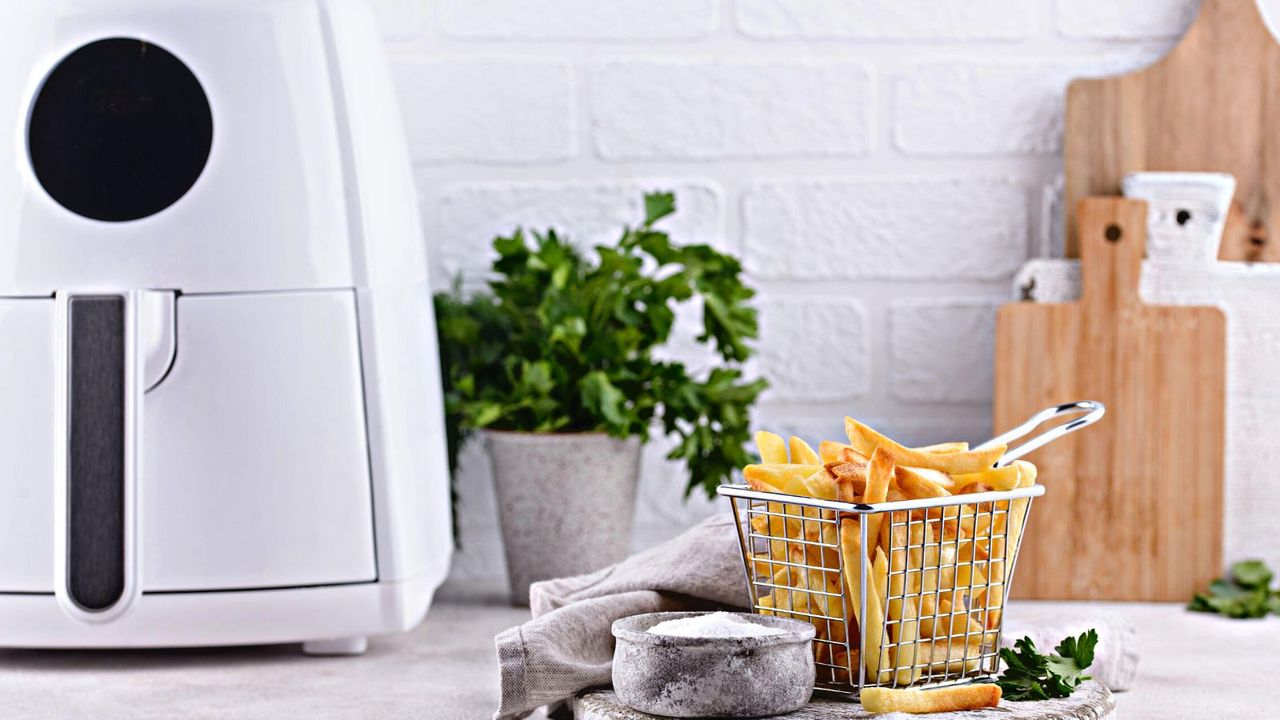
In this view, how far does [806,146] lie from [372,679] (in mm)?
655

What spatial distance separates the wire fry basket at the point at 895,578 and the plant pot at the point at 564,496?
1.16 feet

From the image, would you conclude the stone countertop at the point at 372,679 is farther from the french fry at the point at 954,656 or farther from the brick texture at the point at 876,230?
the brick texture at the point at 876,230

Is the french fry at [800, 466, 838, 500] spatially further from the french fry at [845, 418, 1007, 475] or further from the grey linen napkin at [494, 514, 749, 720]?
the grey linen napkin at [494, 514, 749, 720]

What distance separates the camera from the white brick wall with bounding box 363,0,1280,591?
1.21m

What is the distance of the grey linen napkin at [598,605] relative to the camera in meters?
0.67

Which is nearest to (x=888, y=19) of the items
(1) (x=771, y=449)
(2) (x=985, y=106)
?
(2) (x=985, y=106)

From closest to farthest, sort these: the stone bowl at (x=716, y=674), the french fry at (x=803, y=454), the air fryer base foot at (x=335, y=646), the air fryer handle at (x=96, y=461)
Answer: the stone bowl at (x=716, y=674) → the french fry at (x=803, y=454) → the air fryer handle at (x=96, y=461) → the air fryer base foot at (x=335, y=646)

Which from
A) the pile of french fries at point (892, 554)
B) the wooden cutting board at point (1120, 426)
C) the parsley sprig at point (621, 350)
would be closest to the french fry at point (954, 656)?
the pile of french fries at point (892, 554)

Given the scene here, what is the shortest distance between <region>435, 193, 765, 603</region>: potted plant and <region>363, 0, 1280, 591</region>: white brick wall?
0.16 m

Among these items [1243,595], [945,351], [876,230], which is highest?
[876,230]

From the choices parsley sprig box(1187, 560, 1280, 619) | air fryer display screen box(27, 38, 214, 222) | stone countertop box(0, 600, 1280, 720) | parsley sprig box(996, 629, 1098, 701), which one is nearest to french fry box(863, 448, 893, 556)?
parsley sprig box(996, 629, 1098, 701)

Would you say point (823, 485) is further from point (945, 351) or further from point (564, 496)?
point (945, 351)

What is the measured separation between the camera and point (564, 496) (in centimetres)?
105

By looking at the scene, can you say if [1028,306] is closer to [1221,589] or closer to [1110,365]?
[1110,365]
